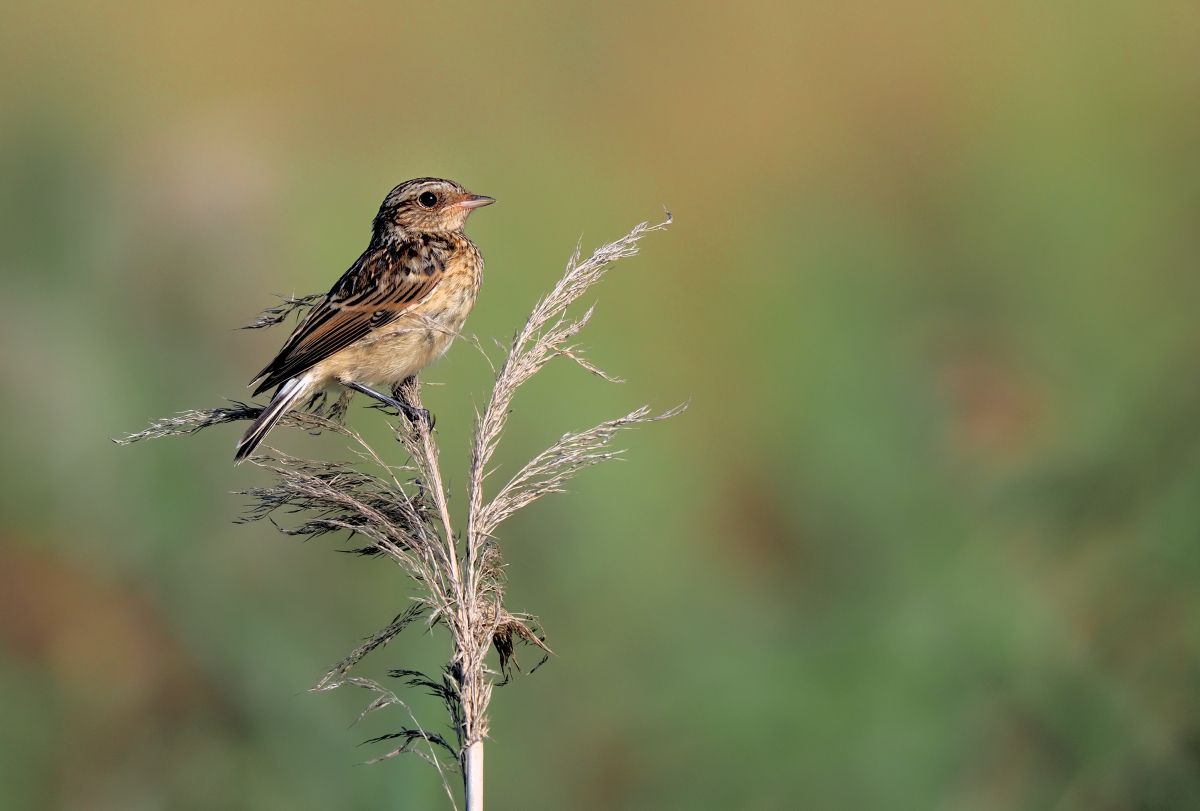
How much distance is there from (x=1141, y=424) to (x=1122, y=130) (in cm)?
476

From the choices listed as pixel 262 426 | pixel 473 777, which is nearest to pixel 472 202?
pixel 262 426

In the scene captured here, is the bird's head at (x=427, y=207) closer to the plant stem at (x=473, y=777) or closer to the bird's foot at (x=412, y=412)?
the bird's foot at (x=412, y=412)

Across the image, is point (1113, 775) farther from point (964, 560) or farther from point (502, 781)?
point (502, 781)

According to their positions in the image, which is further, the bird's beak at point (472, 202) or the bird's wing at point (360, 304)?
the bird's beak at point (472, 202)

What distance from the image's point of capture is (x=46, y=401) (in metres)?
5.74

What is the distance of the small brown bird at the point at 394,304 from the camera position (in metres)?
4.01

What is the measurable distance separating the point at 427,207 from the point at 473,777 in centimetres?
309

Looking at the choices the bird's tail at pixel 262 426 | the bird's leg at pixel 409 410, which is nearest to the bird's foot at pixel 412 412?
the bird's leg at pixel 409 410

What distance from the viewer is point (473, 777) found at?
224cm

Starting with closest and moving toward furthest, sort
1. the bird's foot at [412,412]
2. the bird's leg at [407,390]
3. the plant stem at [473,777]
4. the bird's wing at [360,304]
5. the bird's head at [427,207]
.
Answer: the plant stem at [473,777]
the bird's foot at [412,412]
the bird's leg at [407,390]
the bird's wing at [360,304]
the bird's head at [427,207]

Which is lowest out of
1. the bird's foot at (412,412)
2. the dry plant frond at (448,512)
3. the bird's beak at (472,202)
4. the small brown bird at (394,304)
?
the dry plant frond at (448,512)

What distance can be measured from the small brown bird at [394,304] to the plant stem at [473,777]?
5.89ft

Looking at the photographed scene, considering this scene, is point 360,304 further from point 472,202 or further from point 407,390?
point 472,202

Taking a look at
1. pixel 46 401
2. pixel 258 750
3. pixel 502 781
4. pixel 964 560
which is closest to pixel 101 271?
pixel 46 401
